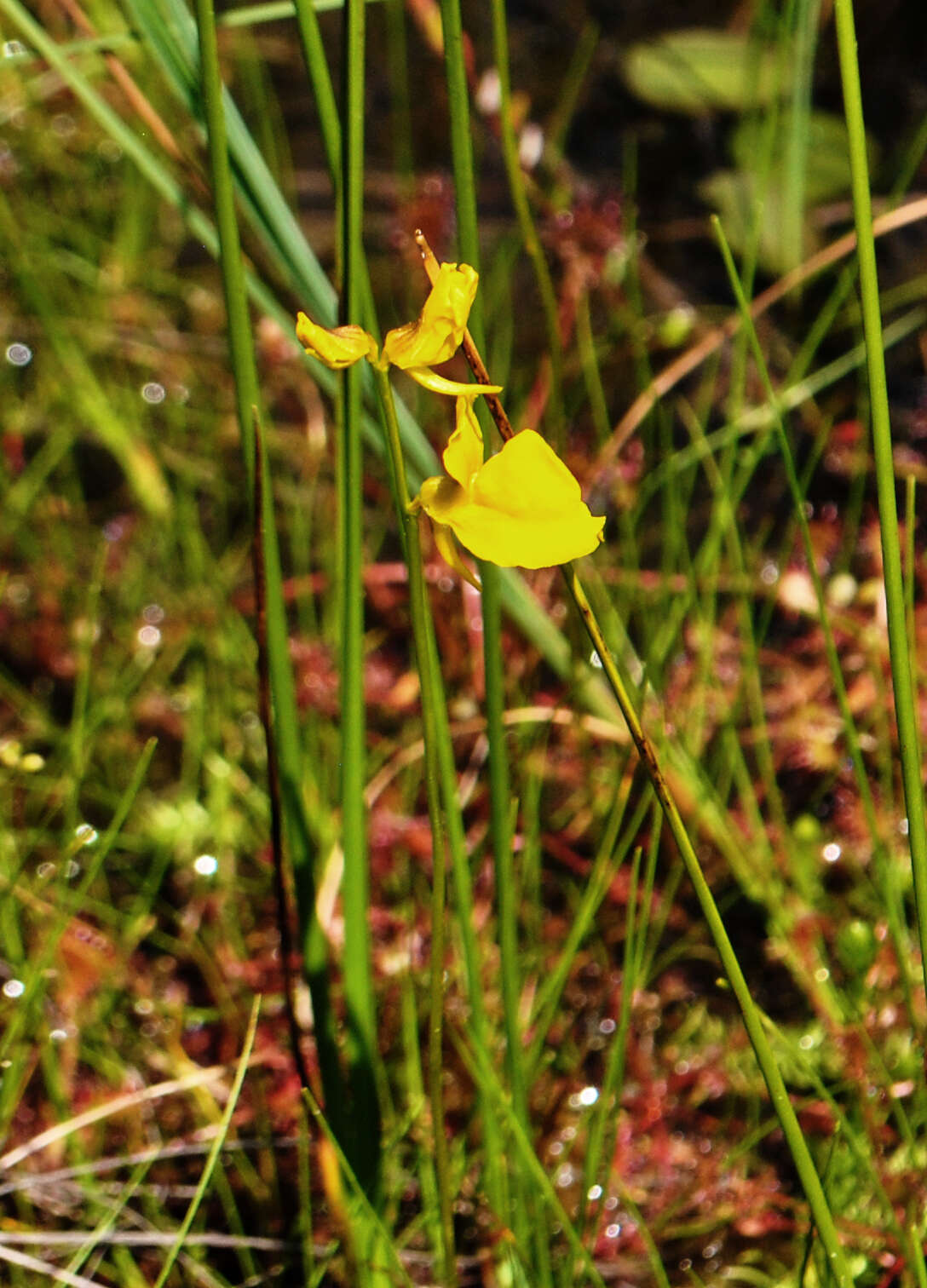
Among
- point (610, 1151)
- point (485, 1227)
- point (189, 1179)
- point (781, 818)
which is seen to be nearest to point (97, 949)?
point (189, 1179)

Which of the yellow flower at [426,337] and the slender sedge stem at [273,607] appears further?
the slender sedge stem at [273,607]

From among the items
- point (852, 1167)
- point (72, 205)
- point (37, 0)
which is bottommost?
point (852, 1167)

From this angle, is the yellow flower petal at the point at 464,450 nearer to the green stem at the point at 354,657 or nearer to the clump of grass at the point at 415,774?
the clump of grass at the point at 415,774

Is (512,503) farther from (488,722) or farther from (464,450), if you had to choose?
(488,722)

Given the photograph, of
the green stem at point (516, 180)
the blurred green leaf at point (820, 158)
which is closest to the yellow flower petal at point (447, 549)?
the green stem at point (516, 180)

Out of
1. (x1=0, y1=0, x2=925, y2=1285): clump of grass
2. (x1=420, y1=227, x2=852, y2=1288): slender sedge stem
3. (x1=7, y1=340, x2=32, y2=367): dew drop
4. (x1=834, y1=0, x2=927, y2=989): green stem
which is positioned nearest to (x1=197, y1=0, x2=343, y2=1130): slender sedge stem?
(x1=0, y1=0, x2=925, y2=1285): clump of grass

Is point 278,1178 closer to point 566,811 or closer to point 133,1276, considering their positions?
point 133,1276
